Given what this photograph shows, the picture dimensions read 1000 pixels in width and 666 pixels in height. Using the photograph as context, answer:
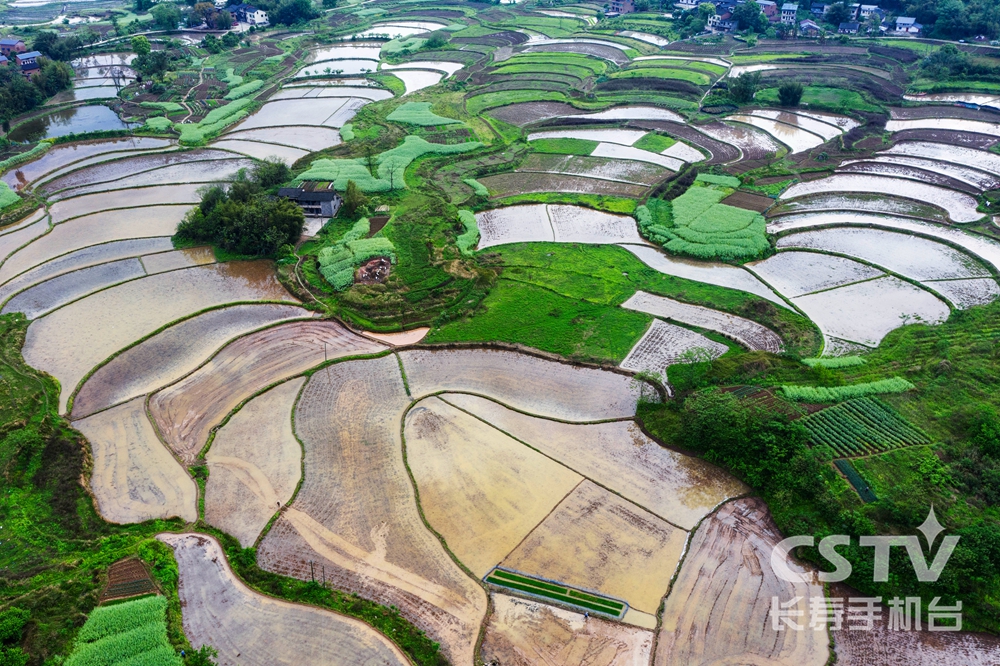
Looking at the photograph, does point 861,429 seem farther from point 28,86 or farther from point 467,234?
point 28,86

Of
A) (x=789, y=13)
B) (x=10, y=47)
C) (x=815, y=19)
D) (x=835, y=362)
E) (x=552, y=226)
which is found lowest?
(x=835, y=362)

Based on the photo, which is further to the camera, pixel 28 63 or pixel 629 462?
pixel 28 63

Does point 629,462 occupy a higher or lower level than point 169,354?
lower

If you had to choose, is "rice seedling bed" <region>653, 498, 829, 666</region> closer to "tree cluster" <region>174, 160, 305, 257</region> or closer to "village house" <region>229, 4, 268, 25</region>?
"tree cluster" <region>174, 160, 305, 257</region>

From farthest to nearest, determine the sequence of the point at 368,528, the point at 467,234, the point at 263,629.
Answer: the point at 467,234, the point at 368,528, the point at 263,629

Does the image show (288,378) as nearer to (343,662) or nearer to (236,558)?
(236,558)

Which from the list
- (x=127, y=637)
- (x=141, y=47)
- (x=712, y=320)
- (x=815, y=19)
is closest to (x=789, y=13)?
(x=815, y=19)

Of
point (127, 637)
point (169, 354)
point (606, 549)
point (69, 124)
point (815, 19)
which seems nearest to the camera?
point (127, 637)
